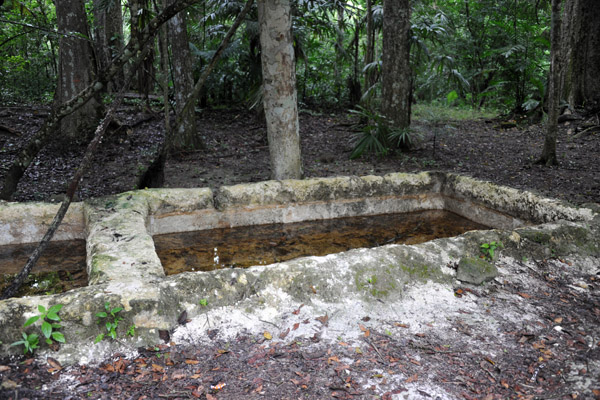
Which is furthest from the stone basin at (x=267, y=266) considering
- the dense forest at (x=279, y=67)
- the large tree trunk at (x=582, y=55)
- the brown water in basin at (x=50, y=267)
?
the large tree trunk at (x=582, y=55)

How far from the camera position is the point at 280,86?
186 inches

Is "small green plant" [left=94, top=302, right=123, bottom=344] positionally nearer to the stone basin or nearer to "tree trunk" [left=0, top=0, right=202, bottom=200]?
the stone basin

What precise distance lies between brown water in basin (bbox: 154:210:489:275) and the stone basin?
5.0 inches

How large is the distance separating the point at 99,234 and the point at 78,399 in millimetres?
1511

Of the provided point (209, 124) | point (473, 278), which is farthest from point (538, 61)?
point (473, 278)

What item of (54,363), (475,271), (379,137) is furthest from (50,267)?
(379,137)

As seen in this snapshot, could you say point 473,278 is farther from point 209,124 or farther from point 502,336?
point 209,124

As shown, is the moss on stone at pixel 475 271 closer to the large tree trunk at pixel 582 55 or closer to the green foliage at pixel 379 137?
the green foliage at pixel 379 137

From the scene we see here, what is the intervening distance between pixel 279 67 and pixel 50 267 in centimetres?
291

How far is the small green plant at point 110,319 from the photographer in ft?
6.85

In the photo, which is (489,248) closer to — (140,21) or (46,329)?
(46,329)

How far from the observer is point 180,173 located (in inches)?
230

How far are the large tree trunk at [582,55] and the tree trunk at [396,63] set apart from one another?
14.8ft

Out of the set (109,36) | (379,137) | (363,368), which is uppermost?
(109,36)
